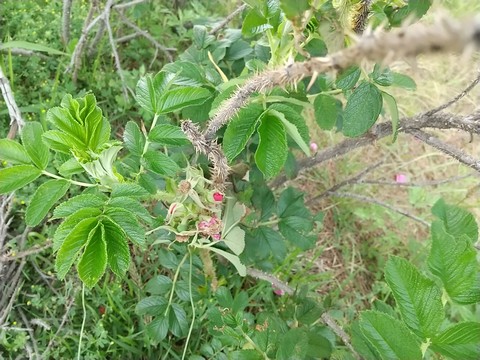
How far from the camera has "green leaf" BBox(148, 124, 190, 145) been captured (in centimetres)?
100

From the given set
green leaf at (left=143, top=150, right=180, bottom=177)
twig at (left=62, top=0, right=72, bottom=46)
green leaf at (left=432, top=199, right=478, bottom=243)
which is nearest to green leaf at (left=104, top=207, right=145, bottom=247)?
green leaf at (left=143, top=150, right=180, bottom=177)

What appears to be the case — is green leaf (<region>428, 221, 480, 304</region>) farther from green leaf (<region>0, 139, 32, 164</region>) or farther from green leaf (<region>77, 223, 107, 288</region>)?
green leaf (<region>0, 139, 32, 164</region>)

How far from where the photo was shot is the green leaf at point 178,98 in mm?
1015

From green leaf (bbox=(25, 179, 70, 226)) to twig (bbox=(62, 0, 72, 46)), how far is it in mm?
1014

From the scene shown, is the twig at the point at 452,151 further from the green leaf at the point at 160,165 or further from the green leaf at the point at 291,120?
the green leaf at the point at 160,165

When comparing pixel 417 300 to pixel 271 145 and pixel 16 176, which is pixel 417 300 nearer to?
pixel 271 145

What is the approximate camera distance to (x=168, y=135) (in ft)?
3.29

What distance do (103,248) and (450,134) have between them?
2138 millimetres

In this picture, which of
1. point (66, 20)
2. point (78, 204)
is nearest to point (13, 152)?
point (78, 204)

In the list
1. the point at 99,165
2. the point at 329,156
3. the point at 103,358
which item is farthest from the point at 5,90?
the point at 329,156

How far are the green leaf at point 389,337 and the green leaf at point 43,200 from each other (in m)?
0.62

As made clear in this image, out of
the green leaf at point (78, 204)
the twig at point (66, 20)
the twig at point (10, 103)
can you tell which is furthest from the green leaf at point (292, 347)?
the twig at point (66, 20)

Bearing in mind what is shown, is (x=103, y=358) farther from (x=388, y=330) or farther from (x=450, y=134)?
(x=450, y=134)

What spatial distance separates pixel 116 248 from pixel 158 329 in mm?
531
